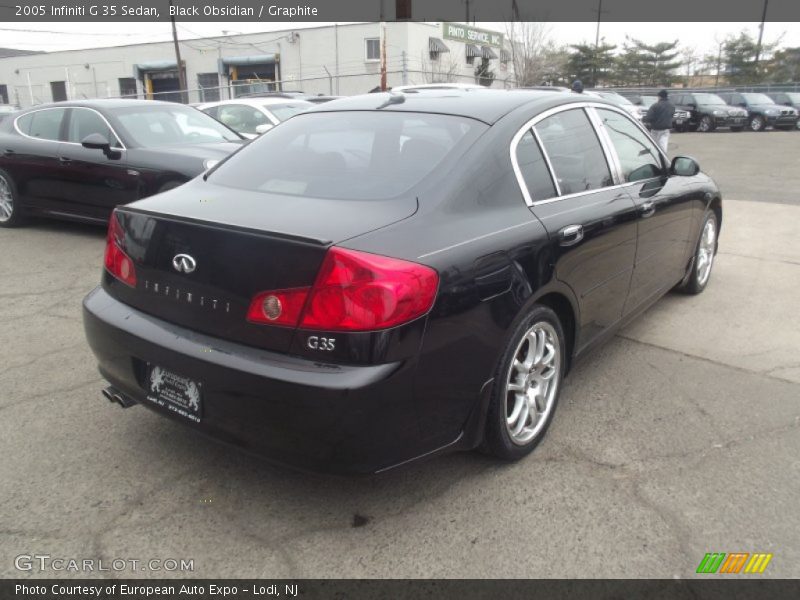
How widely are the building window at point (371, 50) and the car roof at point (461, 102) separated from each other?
34.2 m

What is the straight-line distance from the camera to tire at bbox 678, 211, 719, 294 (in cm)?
496

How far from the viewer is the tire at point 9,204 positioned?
739 cm

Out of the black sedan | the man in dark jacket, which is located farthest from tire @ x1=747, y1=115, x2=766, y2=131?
the black sedan

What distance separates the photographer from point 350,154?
2908mm

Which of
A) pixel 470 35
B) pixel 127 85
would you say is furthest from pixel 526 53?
pixel 127 85

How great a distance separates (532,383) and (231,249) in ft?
4.75

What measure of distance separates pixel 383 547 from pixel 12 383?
8.13ft

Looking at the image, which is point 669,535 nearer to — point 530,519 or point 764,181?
point 530,519

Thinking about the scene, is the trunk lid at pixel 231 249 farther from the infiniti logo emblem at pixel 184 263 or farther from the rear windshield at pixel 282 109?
the rear windshield at pixel 282 109

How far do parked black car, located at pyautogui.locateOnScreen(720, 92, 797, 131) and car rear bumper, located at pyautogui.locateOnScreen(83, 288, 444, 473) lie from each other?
28597 millimetres

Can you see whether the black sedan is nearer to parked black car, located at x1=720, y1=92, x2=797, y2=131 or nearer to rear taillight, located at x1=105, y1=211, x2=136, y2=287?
rear taillight, located at x1=105, y1=211, x2=136, y2=287

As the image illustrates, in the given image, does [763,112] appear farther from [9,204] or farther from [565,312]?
[565,312]

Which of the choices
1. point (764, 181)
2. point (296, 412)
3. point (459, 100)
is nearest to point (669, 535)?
point (296, 412)

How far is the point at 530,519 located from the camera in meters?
2.42
